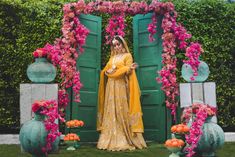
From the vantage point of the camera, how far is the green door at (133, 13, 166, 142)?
8102mm

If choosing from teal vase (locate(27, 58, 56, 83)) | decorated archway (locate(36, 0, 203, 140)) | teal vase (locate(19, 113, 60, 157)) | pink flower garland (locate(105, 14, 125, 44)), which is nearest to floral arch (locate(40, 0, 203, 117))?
decorated archway (locate(36, 0, 203, 140))

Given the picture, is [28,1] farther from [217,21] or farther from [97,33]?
[217,21]

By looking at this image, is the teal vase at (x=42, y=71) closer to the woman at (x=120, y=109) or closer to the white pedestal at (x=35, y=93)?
the white pedestal at (x=35, y=93)

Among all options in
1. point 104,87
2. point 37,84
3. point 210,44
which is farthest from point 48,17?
point 210,44

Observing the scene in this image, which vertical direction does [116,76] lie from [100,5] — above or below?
below

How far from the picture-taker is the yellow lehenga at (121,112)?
A: 7324 mm

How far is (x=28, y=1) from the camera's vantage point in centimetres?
891

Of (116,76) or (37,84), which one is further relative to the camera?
(116,76)

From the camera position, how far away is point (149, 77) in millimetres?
8383

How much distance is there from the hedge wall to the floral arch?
0.89 meters

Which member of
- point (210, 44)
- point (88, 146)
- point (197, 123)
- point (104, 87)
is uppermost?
point (210, 44)

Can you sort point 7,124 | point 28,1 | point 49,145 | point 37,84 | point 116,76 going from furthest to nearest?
1. point 28,1
2. point 7,124
3. point 116,76
4. point 37,84
5. point 49,145

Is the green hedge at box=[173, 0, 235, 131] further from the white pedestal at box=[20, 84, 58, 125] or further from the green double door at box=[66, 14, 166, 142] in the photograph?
the white pedestal at box=[20, 84, 58, 125]

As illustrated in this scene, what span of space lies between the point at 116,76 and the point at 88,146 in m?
1.44
